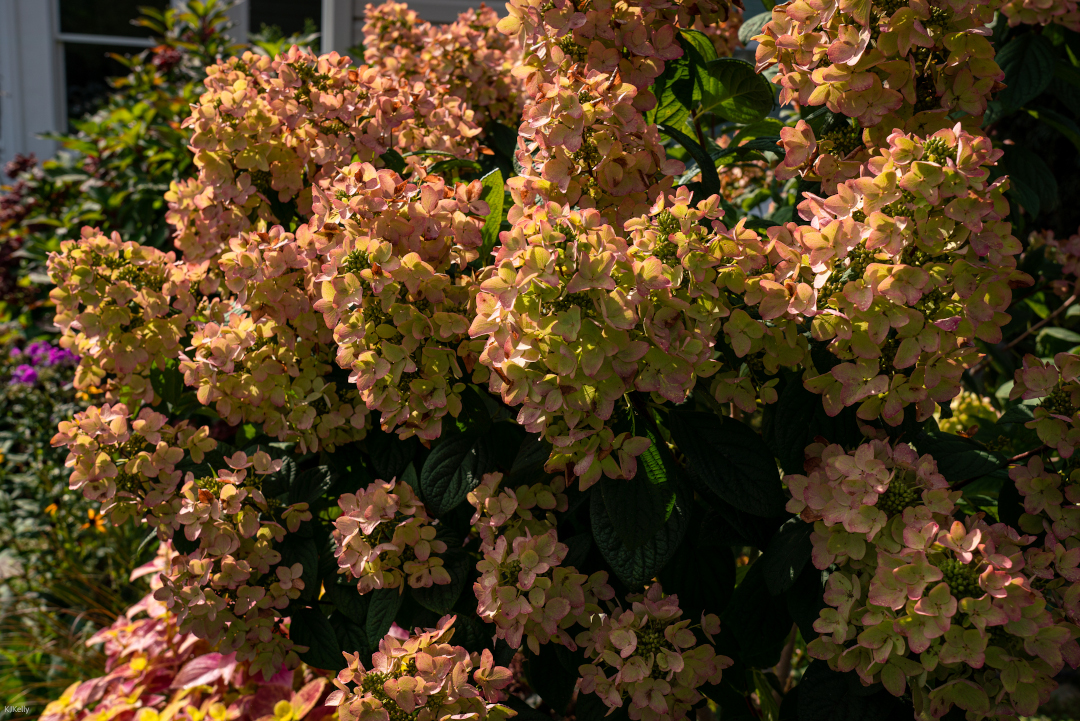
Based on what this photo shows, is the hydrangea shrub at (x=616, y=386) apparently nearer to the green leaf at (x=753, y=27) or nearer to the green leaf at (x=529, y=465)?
the green leaf at (x=529, y=465)

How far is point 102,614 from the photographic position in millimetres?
2781

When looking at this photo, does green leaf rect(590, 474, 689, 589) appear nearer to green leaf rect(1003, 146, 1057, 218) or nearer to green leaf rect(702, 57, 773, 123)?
green leaf rect(702, 57, 773, 123)

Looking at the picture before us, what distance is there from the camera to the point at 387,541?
111 cm

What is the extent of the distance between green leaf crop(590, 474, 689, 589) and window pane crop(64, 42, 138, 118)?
6.57 m

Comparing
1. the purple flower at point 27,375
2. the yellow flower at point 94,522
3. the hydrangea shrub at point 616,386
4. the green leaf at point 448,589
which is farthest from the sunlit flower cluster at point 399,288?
the purple flower at point 27,375

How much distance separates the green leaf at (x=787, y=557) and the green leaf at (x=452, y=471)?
1.46ft

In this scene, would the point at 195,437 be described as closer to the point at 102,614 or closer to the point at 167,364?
the point at 167,364

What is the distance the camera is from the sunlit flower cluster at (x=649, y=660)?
3.22 feet

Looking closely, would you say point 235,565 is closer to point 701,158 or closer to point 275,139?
point 275,139

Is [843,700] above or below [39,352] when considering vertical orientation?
above

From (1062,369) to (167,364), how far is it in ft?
5.02

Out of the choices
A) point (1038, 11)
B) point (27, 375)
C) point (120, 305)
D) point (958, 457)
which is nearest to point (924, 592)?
point (958, 457)

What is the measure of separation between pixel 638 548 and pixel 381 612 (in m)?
0.44

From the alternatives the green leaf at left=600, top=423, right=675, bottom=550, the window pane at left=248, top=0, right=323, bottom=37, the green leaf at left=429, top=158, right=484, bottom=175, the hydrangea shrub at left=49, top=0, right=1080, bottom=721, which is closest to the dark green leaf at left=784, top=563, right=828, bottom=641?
the hydrangea shrub at left=49, top=0, right=1080, bottom=721
